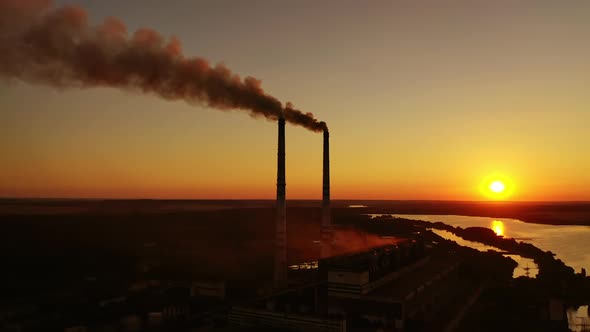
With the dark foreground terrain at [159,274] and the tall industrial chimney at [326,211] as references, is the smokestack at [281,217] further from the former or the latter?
the tall industrial chimney at [326,211]

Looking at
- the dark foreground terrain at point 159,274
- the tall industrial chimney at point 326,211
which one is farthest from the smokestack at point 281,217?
the tall industrial chimney at point 326,211

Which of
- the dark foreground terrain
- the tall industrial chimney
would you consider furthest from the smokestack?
the tall industrial chimney

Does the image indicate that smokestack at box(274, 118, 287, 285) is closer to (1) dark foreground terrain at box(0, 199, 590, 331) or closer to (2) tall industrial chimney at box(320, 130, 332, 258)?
(1) dark foreground terrain at box(0, 199, 590, 331)

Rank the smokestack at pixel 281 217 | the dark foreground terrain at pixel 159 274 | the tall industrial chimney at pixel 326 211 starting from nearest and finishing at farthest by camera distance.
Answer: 1. the dark foreground terrain at pixel 159 274
2. the smokestack at pixel 281 217
3. the tall industrial chimney at pixel 326 211

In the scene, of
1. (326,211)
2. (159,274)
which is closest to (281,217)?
(326,211)

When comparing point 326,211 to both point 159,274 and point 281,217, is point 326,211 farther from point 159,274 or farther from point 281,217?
point 159,274

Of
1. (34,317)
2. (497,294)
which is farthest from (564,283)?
(34,317)

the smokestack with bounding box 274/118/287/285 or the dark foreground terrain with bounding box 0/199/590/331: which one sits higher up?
the smokestack with bounding box 274/118/287/285

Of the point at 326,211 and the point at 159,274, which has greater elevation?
the point at 326,211
